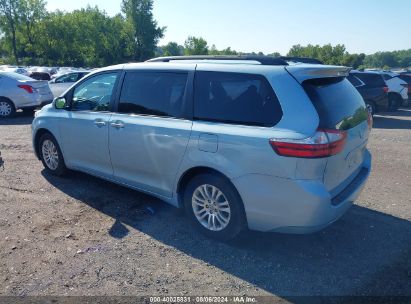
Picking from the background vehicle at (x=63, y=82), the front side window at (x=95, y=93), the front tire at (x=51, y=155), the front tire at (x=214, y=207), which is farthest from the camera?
the background vehicle at (x=63, y=82)

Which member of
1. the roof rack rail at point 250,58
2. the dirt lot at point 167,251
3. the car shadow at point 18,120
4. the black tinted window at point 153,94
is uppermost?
the roof rack rail at point 250,58

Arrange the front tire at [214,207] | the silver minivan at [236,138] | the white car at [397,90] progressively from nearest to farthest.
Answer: the silver minivan at [236,138] → the front tire at [214,207] → the white car at [397,90]

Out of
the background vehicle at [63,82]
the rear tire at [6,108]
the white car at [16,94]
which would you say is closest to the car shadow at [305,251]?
the white car at [16,94]

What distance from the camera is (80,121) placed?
5254 millimetres

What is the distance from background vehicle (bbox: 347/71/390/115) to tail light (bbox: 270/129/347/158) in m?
11.4

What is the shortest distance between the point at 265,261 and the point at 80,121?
123 inches

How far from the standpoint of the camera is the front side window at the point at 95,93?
16.4 feet

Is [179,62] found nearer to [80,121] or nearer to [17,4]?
[80,121]

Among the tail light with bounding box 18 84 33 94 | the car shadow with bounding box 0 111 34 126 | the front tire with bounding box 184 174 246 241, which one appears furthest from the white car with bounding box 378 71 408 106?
the front tire with bounding box 184 174 246 241

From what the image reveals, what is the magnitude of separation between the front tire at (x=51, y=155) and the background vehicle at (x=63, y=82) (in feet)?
37.8

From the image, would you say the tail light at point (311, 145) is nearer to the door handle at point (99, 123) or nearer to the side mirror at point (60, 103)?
the door handle at point (99, 123)

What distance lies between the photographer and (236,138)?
3619mm

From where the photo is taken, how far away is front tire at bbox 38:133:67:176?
19.3 feet

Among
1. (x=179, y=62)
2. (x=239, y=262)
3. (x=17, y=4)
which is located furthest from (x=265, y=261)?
(x=17, y=4)
